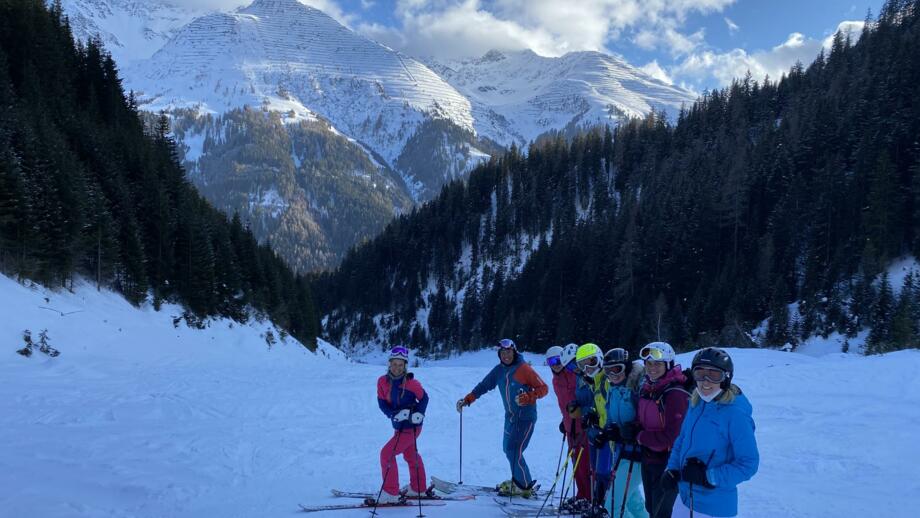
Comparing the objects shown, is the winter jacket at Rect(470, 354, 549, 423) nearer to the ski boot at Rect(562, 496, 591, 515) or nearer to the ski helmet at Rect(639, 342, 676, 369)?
the ski boot at Rect(562, 496, 591, 515)

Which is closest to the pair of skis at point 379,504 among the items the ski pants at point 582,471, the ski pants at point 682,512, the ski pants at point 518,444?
the ski pants at point 518,444

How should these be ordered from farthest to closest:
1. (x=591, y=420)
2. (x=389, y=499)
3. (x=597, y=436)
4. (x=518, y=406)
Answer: (x=518, y=406) < (x=389, y=499) < (x=591, y=420) < (x=597, y=436)

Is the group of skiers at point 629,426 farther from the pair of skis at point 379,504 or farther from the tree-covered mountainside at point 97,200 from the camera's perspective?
the tree-covered mountainside at point 97,200

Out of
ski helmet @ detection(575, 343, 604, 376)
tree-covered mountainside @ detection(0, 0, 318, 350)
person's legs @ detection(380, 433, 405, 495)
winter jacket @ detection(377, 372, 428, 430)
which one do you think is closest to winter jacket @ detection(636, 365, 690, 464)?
ski helmet @ detection(575, 343, 604, 376)

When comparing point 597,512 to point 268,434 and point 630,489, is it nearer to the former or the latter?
point 630,489

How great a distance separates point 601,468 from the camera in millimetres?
6039

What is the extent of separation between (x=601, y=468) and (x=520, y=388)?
1564 mm

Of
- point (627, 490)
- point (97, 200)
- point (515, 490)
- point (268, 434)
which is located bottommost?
point (268, 434)

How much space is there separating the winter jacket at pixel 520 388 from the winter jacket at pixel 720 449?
3.07m

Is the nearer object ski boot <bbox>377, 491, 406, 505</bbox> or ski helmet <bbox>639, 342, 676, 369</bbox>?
ski helmet <bbox>639, 342, 676, 369</bbox>

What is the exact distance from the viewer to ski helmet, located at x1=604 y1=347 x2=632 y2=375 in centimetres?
539

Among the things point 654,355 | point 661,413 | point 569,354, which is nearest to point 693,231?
point 569,354

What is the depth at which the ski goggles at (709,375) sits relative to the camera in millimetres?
3771

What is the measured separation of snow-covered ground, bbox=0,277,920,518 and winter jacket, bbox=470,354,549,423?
4.09 feet
